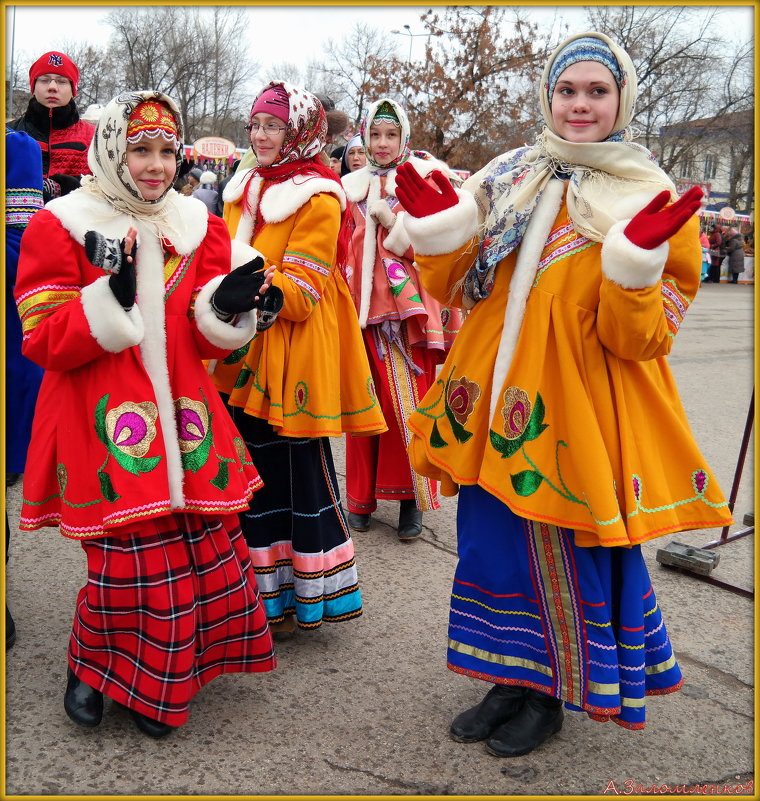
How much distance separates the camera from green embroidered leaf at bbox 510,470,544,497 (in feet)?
7.37

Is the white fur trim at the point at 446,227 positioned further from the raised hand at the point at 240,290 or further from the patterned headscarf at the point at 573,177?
the raised hand at the point at 240,290

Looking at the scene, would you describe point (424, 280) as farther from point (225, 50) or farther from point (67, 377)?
point (225, 50)

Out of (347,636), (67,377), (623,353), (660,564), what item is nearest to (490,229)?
(623,353)

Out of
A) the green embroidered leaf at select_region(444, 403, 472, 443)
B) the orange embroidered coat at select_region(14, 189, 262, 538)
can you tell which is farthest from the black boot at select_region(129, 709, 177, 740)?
the green embroidered leaf at select_region(444, 403, 472, 443)

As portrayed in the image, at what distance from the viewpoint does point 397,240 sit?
167 inches

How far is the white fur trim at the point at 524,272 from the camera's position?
7.57 feet

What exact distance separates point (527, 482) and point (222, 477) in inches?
36.4

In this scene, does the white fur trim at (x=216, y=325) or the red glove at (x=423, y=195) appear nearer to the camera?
the red glove at (x=423, y=195)

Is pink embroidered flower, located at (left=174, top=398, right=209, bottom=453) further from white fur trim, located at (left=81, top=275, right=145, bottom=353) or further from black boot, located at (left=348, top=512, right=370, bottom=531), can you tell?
black boot, located at (left=348, top=512, right=370, bottom=531)

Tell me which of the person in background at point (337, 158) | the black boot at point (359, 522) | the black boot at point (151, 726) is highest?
the person in background at point (337, 158)

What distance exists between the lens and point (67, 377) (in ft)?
7.83

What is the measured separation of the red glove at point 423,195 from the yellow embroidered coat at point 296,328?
0.74 meters

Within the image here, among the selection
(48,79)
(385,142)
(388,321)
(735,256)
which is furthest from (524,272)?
(735,256)

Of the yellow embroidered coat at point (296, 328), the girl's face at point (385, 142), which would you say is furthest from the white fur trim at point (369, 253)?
the yellow embroidered coat at point (296, 328)
